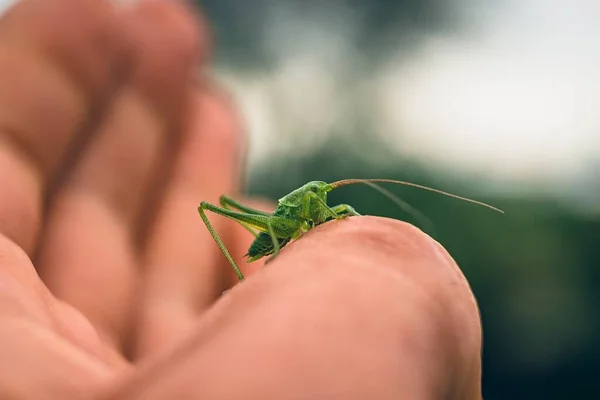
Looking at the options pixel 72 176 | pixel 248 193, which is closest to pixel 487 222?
pixel 248 193

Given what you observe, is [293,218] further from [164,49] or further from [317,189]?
[164,49]

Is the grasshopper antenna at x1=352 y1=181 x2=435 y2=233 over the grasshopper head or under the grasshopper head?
under

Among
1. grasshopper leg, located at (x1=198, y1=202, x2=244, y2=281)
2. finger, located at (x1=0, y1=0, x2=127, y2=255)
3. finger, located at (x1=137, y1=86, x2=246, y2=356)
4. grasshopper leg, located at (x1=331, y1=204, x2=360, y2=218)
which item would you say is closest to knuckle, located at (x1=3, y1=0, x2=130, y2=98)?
finger, located at (x1=0, y1=0, x2=127, y2=255)

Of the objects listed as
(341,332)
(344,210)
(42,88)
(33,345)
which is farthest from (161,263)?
(341,332)

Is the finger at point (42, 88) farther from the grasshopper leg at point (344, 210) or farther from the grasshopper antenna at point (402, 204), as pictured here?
the grasshopper antenna at point (402, 204)

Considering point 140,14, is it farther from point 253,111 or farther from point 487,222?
point 487,222

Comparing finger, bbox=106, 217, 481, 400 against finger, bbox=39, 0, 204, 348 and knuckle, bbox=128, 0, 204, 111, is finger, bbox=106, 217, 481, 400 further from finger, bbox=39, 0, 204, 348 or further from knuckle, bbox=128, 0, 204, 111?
knuckle, bbox=128, 0, 204, 111
